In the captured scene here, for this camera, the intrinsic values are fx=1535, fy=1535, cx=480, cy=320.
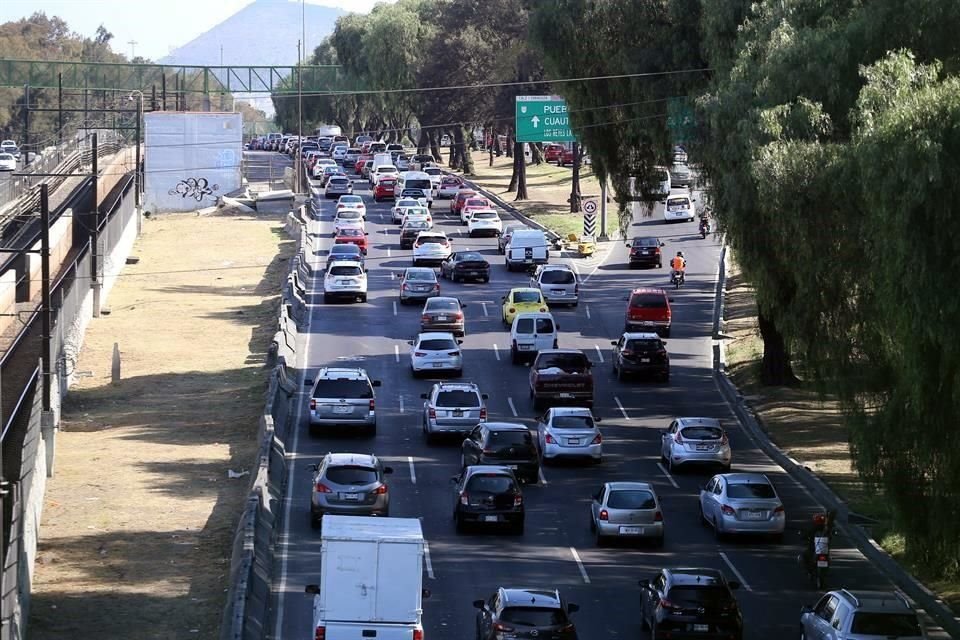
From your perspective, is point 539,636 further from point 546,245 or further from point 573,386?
point 546,245

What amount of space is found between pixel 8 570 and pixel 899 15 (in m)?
16.7

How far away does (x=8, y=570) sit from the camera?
20.6 metres

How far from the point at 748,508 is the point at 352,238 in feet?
146

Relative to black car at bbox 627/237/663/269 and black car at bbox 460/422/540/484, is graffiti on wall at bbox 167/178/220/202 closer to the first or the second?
black car at bbox 627/237/663/269

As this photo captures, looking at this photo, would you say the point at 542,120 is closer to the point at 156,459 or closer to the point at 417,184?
the point at 417,184

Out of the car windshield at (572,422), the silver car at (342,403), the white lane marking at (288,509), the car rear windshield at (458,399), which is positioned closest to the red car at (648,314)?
the white lane marking at (288,509)

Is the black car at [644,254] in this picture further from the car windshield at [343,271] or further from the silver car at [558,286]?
the car windshield at [343,271]

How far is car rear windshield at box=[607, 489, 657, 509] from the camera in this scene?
95.5 feet

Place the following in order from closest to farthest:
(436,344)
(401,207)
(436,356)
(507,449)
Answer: (507,449) → (436,356) → (436,344) → (401,207)

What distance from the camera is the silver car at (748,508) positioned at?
29.5 meters

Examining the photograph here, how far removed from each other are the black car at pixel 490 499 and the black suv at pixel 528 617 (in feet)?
26.4

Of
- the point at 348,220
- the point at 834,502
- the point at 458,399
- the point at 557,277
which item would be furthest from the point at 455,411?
the point at 348,220

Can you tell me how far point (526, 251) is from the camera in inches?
2606

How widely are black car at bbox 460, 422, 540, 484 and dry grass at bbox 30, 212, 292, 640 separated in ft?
17.7
